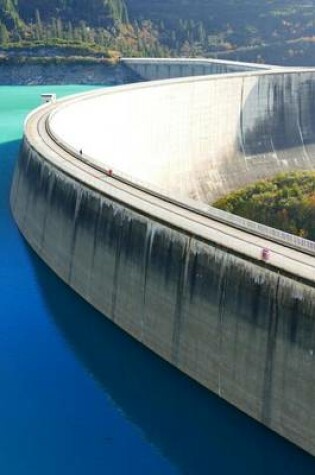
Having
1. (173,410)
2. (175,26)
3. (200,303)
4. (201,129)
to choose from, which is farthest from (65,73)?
(173,410)

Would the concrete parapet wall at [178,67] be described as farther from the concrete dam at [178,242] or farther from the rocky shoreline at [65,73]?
the concrete dam at [178,242]

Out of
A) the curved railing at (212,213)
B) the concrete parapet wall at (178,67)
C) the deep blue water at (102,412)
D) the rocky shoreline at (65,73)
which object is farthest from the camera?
the rocky shoreline at (65,73)

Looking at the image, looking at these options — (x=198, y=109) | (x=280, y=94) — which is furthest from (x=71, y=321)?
(x=280, y=94)

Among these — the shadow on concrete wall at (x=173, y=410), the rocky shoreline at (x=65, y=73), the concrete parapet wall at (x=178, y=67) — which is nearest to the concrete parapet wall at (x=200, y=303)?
the shadow on concrete wall at (x=173, y=410)

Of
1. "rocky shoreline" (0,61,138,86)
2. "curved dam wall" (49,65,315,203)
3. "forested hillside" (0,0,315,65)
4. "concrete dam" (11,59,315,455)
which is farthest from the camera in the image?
"forested hillside" (0,0,315,65)

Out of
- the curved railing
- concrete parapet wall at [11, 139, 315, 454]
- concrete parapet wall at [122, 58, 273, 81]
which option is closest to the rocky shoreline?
concrete parapet wall at [122, 58, 273, 81]

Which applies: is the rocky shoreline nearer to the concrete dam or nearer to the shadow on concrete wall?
Answer: the concrete dam
